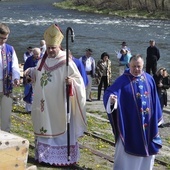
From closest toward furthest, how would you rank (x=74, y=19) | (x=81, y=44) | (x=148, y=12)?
(x=81, y=44) → (x=74, y=19) → (x=148, y=12)

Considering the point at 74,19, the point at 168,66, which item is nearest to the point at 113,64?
the point at 168,66

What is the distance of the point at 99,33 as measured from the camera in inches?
1598

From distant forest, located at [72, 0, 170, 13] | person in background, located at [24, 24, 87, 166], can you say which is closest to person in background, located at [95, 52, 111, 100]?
person in background, located at [24, 24, 87, 166]

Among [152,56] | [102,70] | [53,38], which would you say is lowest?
[102,70]

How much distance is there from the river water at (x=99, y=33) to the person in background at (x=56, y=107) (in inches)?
774

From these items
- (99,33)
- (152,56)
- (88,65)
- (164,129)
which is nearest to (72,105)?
(164,129)

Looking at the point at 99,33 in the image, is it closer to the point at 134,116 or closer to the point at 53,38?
the point at 53,38

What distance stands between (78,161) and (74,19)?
43.6 m

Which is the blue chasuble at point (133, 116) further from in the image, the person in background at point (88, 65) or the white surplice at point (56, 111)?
the person in background at point (88, 65)

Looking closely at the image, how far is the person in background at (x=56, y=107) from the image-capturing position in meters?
7.43

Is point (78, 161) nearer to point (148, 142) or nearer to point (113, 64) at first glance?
point (148, 142)

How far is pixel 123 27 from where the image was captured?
44.2m

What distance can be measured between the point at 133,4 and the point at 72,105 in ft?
173

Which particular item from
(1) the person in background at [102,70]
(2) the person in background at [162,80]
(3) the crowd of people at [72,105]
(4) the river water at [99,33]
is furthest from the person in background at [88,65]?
(4) the river water at [99,33]
